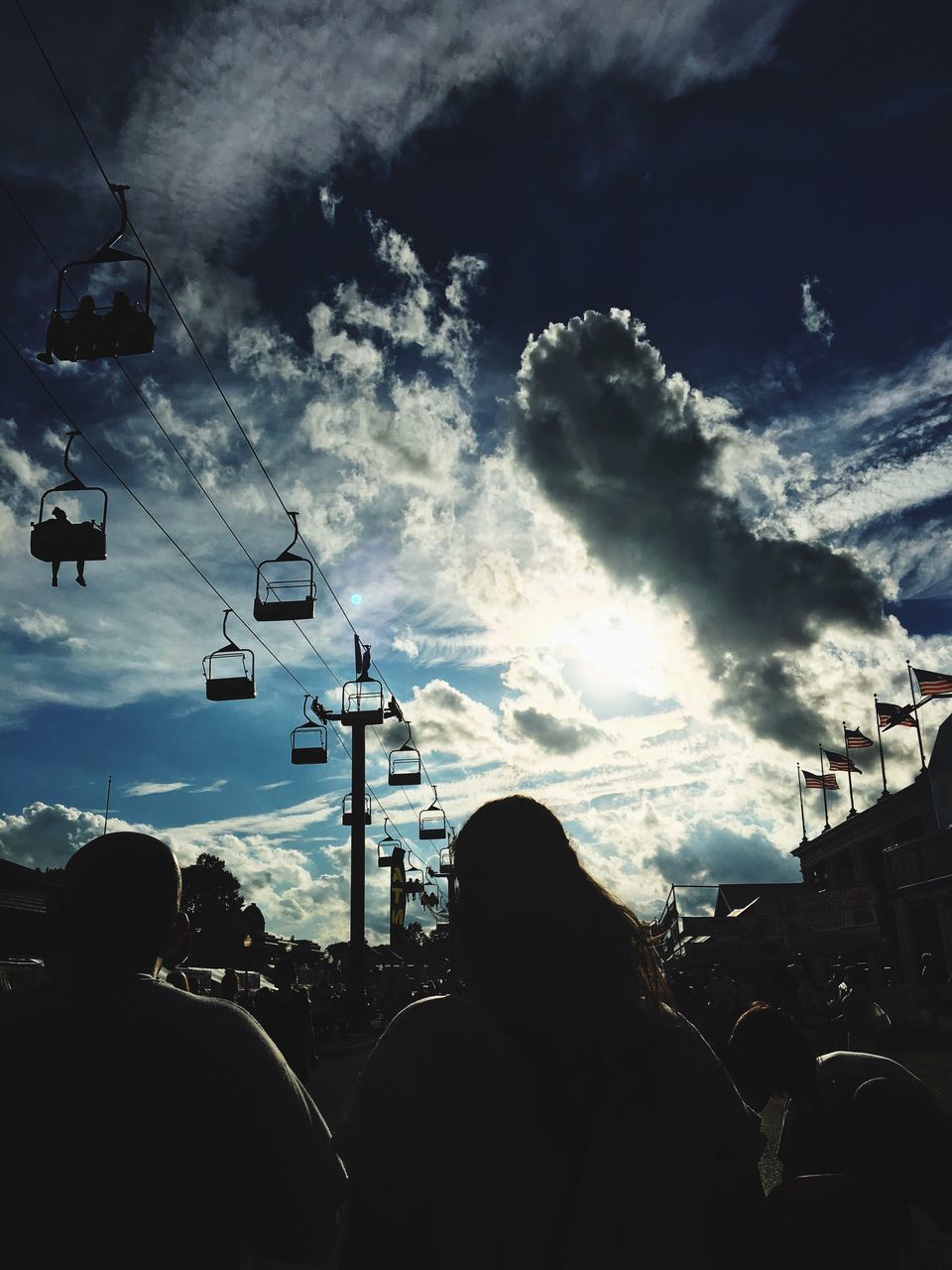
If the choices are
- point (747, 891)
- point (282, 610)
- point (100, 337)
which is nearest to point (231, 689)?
point (282, 610)

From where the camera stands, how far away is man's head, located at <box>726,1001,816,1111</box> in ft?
10.0

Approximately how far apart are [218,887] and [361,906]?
90760 mm

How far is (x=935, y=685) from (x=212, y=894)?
105336mm

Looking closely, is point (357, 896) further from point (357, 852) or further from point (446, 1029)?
point (446, 1029)

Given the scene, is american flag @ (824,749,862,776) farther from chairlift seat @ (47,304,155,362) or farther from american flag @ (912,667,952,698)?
chairlift seat @ (47,304,155,362)

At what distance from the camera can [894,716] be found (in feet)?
137

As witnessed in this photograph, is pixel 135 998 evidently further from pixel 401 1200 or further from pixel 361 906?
pixel 361 906

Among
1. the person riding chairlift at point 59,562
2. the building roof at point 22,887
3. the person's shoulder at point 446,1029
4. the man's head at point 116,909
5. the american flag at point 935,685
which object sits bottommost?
the person's shoulder at point 446,1029

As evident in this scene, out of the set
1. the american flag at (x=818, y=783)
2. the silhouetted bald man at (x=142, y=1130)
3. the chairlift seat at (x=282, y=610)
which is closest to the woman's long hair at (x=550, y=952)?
the silhouetted bald man at (x=142, y=1130)

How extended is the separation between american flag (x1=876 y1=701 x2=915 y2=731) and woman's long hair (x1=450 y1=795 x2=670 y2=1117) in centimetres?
4306

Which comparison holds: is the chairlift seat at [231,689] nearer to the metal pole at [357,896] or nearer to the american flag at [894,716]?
the metal pole at [357,896]

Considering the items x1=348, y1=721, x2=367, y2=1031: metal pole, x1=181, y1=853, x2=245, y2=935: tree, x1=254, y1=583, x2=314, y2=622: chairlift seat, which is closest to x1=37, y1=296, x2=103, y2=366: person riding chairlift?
x1=254, y1=583, x2=314, y2=622: chairlift seat

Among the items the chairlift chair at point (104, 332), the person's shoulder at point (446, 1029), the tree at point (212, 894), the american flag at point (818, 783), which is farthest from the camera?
the tree at point (212, 894)

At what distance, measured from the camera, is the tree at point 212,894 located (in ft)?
385
